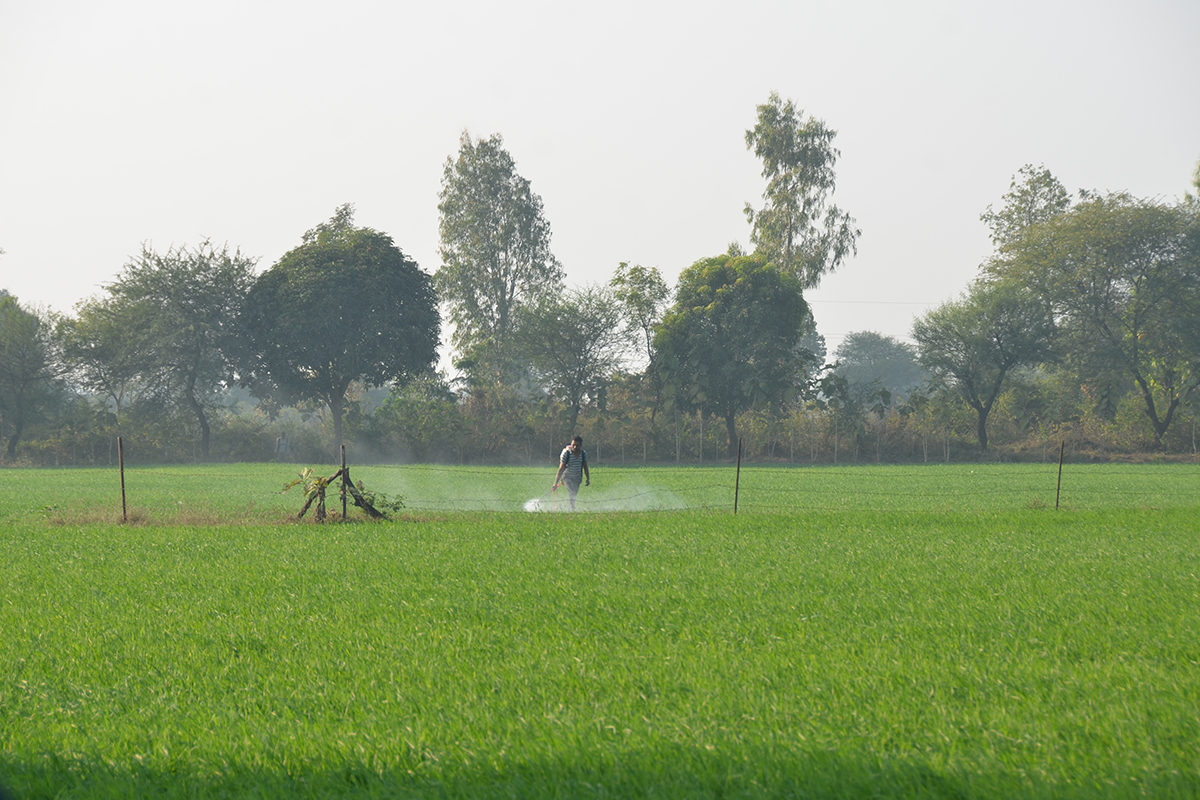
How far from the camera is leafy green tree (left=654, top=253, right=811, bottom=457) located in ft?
186

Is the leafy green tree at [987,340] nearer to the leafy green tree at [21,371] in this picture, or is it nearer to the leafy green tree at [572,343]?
the leafy green tree at [572,343]

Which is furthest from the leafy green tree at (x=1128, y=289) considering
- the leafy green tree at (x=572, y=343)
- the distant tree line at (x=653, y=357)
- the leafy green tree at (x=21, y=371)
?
the leafy green tree at (x=21, y=371)

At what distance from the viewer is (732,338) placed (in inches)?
2243

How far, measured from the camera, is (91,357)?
61.6m

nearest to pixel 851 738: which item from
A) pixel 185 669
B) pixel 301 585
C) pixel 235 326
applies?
pixel 185 669

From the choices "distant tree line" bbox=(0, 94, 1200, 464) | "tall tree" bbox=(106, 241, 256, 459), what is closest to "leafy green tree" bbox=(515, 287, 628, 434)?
"distant tree line" bbox=(0, 94, 1200, 464)

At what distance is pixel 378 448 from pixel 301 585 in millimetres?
50347

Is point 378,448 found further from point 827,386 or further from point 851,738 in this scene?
point 851,738

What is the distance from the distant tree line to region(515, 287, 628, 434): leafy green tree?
0.14 meters

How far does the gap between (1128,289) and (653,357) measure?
29.4 metres

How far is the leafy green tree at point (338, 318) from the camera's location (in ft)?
194

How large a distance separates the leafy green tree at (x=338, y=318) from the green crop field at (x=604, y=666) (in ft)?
142

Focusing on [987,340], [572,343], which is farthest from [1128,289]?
[572,343]

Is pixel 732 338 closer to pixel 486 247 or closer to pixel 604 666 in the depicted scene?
pixel 486 247
